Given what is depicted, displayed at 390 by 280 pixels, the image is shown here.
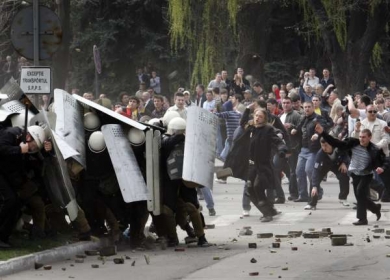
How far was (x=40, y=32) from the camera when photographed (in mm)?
17609

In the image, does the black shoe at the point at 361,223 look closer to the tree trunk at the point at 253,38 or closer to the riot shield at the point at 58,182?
the riot shield at the point at 58,182

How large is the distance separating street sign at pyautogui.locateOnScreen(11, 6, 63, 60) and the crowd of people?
1.32 m

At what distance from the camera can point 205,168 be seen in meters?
15.0

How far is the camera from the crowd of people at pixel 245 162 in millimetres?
14516

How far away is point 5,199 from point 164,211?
82.6 inches

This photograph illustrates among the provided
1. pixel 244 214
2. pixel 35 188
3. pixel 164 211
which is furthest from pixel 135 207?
pixel 244 214

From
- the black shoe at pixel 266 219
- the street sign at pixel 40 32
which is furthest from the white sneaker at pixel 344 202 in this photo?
the street sign at pixel 40 32

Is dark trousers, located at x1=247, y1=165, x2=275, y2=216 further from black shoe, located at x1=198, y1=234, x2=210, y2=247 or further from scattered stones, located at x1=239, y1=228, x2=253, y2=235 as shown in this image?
black shoe, located at x1=198, y1=234, x2=210, y2=247

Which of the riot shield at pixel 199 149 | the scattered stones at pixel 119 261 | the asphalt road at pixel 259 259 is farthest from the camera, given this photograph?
the riot shield at pixel 199 149

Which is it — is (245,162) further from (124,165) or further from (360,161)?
(124,165)

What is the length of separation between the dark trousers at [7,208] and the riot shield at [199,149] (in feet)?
6.51

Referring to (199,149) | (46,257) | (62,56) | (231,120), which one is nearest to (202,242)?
(199,149)

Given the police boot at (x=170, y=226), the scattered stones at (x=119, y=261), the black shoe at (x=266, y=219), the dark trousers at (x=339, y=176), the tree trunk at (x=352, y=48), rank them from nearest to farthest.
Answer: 1. the scattered stones at (x=119, y=261)
2. the police boot at (x=170, y=226)
3. the black shoe at (x=266, y=219)
4. the dark trousers at (x=339, y=176)
5. the tree trunk at (x=352, y=48)

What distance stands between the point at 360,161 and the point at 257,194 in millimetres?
1651
